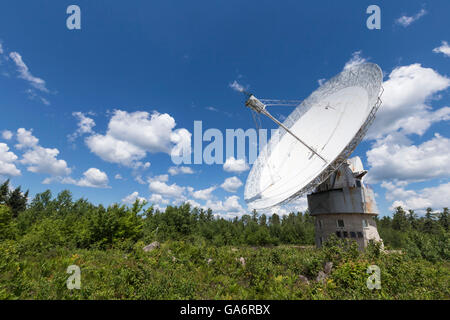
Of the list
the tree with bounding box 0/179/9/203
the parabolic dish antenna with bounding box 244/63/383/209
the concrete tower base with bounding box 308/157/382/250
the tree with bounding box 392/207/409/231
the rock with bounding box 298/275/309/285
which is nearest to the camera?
the rock with bounding box 298/275/309/285

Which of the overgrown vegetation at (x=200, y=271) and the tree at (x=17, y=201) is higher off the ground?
the tree at (x=17, y=201)

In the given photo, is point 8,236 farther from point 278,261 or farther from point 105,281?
point 278,261

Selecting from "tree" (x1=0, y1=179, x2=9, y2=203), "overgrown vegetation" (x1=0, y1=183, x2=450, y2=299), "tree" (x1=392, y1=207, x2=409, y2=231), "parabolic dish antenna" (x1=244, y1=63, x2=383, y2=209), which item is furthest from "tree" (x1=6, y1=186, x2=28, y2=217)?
"tree" (x1=392, y1=207, x2=409, y2=231)

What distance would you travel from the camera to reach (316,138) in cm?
2067

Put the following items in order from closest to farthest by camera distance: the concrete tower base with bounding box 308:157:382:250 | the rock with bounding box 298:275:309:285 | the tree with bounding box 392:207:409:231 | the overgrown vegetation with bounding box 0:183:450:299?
the overgrown vegetation with bounding box 0:183:450:299 → the rock with bounding box 298:275:309:285 → the concrete tower base with bounding box 308:157:382:250 → the tree with bounding box 392:207:409:231

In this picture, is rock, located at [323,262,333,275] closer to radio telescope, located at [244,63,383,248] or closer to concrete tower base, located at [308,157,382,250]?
radio telescope, located at [244,63,383,248]

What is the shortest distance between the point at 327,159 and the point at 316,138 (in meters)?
4.83

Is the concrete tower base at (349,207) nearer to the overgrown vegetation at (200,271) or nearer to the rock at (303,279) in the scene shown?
the overgrown vegetation at (200,271)

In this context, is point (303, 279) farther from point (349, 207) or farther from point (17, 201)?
point (17, 201)

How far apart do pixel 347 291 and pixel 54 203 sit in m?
97.4

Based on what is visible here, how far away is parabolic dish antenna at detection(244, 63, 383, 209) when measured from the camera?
1553 cm

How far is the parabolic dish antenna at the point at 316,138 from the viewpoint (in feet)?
51.0

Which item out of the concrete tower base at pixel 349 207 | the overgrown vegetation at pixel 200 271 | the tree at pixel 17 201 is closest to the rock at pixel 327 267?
the overgrown vegetation at pixel 200 271

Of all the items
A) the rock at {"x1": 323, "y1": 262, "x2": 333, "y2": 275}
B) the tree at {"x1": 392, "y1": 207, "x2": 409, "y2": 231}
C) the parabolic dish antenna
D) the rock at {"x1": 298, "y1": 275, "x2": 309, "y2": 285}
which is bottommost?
the rock at {"x1": 298, "y1": 275, "x2": 309, "y2": 285}
